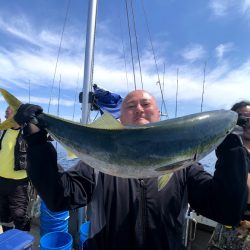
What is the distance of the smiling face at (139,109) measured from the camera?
2.76m

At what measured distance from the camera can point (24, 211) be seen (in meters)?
5.96

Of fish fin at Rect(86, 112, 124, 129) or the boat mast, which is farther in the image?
the boat mast

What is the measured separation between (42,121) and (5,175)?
4015mm

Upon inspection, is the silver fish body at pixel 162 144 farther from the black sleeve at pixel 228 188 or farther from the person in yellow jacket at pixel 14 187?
the person in yellow jacket at pixel 14 187

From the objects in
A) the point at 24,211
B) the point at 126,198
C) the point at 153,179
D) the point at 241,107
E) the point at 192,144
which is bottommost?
the point at 24,211

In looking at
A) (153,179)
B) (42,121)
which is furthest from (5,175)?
(153,179)

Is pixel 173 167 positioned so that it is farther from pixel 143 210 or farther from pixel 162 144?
pixel 143 210

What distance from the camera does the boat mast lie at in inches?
224

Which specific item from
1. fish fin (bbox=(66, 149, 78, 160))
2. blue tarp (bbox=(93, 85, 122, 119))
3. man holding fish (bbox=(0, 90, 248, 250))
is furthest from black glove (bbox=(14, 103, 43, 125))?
blue tarp (bbox=(93, 85, 122, 119))

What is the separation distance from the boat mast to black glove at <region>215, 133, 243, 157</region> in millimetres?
3757

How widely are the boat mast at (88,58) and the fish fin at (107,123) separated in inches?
134

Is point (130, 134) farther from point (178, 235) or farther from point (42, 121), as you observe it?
point (178, 235)

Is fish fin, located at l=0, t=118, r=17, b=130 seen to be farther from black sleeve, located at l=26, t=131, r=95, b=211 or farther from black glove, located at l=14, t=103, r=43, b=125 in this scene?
black sleeve, located at l=26, t=131, r=95, b=211

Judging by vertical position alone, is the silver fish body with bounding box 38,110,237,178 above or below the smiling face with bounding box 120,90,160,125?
below
